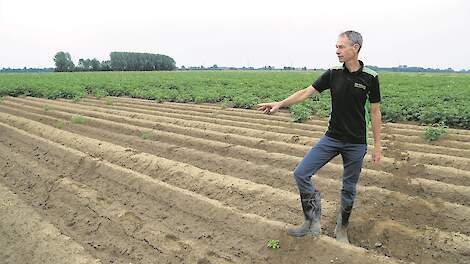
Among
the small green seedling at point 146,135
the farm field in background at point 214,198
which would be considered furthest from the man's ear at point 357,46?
the small green seedling at point 146,135

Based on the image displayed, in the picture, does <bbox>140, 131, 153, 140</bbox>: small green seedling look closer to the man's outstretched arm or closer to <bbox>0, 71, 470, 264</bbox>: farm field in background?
<bbox>0, 71, 470, 264</bbox>: farm field in background

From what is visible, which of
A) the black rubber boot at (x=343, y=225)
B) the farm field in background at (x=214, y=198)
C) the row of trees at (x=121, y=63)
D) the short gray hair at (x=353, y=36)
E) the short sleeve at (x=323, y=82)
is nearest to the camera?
the short gray hair at (x=353, y=36)

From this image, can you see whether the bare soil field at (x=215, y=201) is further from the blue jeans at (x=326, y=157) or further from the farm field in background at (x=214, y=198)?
the blue jeans at (x=326, y=157)

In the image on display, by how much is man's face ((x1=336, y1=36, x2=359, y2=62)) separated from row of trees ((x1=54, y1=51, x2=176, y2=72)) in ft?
261

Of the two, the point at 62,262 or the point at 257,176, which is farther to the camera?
the point at 257,176

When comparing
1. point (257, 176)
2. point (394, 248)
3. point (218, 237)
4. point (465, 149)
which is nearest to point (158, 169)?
point (257, 176)

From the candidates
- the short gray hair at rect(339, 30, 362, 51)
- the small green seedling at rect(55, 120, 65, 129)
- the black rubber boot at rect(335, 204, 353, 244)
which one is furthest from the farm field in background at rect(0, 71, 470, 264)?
the short gray hair at rect(339, 30, 362, 51)

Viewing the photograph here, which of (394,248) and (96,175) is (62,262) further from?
(394,248)

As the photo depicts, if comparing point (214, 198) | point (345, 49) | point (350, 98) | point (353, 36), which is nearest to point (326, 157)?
point (350, 98)

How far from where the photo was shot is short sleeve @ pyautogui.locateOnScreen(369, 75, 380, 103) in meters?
4.04

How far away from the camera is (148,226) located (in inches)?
210

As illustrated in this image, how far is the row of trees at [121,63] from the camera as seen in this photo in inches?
3044

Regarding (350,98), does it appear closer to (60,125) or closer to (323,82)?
(323,82)

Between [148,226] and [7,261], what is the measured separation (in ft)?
5.34
